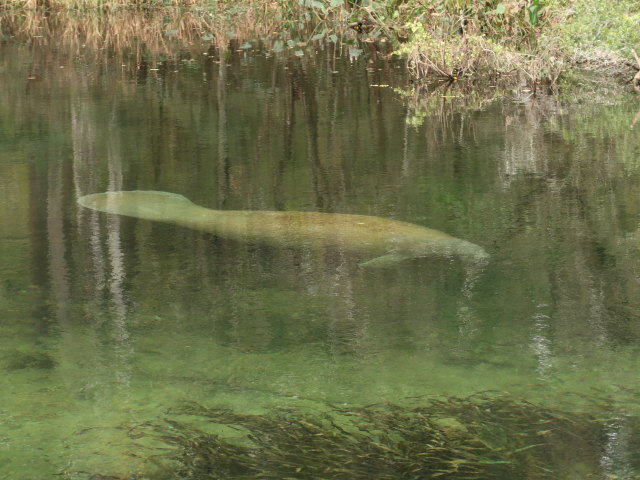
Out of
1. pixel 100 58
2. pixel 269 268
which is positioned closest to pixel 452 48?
pixel 100 58

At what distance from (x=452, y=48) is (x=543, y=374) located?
361 inches

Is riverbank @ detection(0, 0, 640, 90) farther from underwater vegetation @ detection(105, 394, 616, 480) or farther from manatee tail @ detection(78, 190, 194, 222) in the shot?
underwater vegetation @ detection(105, 394, 616, 480)

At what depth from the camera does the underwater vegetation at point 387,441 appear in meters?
3.17

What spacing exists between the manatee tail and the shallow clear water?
12 cm

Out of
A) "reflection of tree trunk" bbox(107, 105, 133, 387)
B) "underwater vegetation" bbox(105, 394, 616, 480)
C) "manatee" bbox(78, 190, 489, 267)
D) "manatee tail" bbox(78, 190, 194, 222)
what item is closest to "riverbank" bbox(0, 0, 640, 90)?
"manatee tail" bbox(78, 190, 194, 222)

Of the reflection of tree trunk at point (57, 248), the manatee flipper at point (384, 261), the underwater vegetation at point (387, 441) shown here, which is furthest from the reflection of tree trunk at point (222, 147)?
the underwater vegetation at point (387, 441)

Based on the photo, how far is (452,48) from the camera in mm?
12531

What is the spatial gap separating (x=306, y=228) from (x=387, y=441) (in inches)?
110

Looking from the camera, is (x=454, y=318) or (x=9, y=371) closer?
(x=9, y=371)

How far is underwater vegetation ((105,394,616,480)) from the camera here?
3.17 meters

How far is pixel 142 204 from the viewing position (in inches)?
262

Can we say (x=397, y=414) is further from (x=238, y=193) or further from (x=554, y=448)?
(x=238, y=193)

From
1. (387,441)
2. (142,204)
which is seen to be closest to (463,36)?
(142,204)

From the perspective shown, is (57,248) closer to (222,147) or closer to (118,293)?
(118,293)
